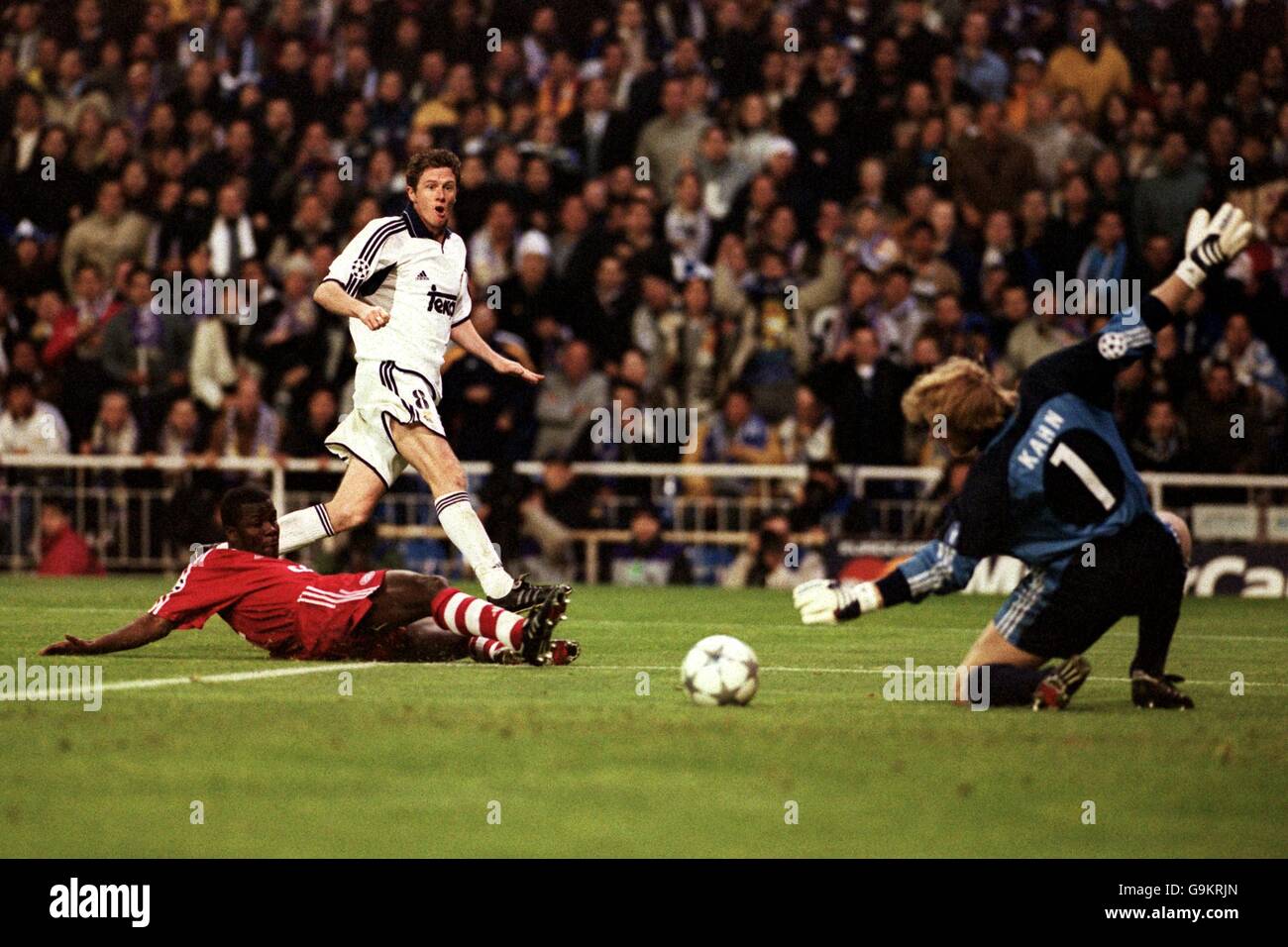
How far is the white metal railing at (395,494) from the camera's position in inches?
710

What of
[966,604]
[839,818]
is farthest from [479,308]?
[839,818]

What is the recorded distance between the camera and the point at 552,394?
62.5 feet

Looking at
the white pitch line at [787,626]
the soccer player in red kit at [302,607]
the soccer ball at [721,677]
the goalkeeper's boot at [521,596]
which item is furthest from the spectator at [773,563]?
the soccer ball at [721,677]

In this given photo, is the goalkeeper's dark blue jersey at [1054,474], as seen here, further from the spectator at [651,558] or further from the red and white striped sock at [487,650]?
the spectator at [651,558]

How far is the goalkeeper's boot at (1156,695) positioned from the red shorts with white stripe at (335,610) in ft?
11.6

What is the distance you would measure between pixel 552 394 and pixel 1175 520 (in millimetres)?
10543

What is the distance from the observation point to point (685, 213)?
19.6 meters

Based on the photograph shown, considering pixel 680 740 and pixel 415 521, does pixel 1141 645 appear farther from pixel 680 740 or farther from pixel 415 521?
pixel 415 521

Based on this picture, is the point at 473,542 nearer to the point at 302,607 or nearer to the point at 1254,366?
the point at 302,607

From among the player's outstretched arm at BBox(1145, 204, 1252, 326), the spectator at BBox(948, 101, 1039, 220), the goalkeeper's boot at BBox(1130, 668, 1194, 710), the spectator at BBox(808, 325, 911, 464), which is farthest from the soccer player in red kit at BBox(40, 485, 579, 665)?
the spectator at BBox(948, 101, 1039, 220)

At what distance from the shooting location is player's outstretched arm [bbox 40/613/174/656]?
972 cm

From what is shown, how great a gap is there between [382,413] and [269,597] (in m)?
1.90

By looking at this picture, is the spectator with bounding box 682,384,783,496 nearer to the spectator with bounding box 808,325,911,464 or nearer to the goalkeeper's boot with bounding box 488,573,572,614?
the spectator with bounding box 808,325,911,464

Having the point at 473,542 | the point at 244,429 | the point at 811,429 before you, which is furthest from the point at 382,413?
the point at 244,429
